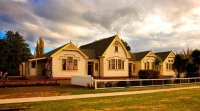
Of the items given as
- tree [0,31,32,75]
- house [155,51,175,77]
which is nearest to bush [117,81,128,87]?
tree [0,31,32,75]

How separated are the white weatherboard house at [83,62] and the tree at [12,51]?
1672 mm

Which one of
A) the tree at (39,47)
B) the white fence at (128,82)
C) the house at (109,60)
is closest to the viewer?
the white fence at (128,82)

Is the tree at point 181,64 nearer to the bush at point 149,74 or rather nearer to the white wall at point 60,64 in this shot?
the bush at point 149,74

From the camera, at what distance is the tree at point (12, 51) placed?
27752 mm

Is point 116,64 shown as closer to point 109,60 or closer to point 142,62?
point 109,60

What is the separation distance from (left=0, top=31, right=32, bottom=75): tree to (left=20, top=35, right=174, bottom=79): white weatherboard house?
1672 mm

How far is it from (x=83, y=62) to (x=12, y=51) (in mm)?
10245

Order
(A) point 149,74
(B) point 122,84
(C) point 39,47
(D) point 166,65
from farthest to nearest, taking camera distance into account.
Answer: (C) point 39,47 → (D) point 166,65 → (A) point 149,74 → (B) point 122,84

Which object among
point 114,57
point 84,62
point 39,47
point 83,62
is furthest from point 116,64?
point 39,47

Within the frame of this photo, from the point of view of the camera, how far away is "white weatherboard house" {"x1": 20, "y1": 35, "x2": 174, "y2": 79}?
30609 millimetres

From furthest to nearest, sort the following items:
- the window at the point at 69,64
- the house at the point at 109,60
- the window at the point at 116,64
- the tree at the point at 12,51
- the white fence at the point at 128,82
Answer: the window at the point at 116,64
the house at the point at 109,60
the window at the point at 69,64
the tree at the point at 12,51
the white fence at the point at 128,82

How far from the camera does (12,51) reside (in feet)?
95.8

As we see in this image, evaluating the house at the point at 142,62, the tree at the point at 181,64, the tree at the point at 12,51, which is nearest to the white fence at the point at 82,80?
the tree at the point at 12,51

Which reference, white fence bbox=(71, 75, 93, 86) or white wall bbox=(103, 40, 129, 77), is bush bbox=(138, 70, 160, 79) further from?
white wall bbox=(103, 40, 129, 77)
